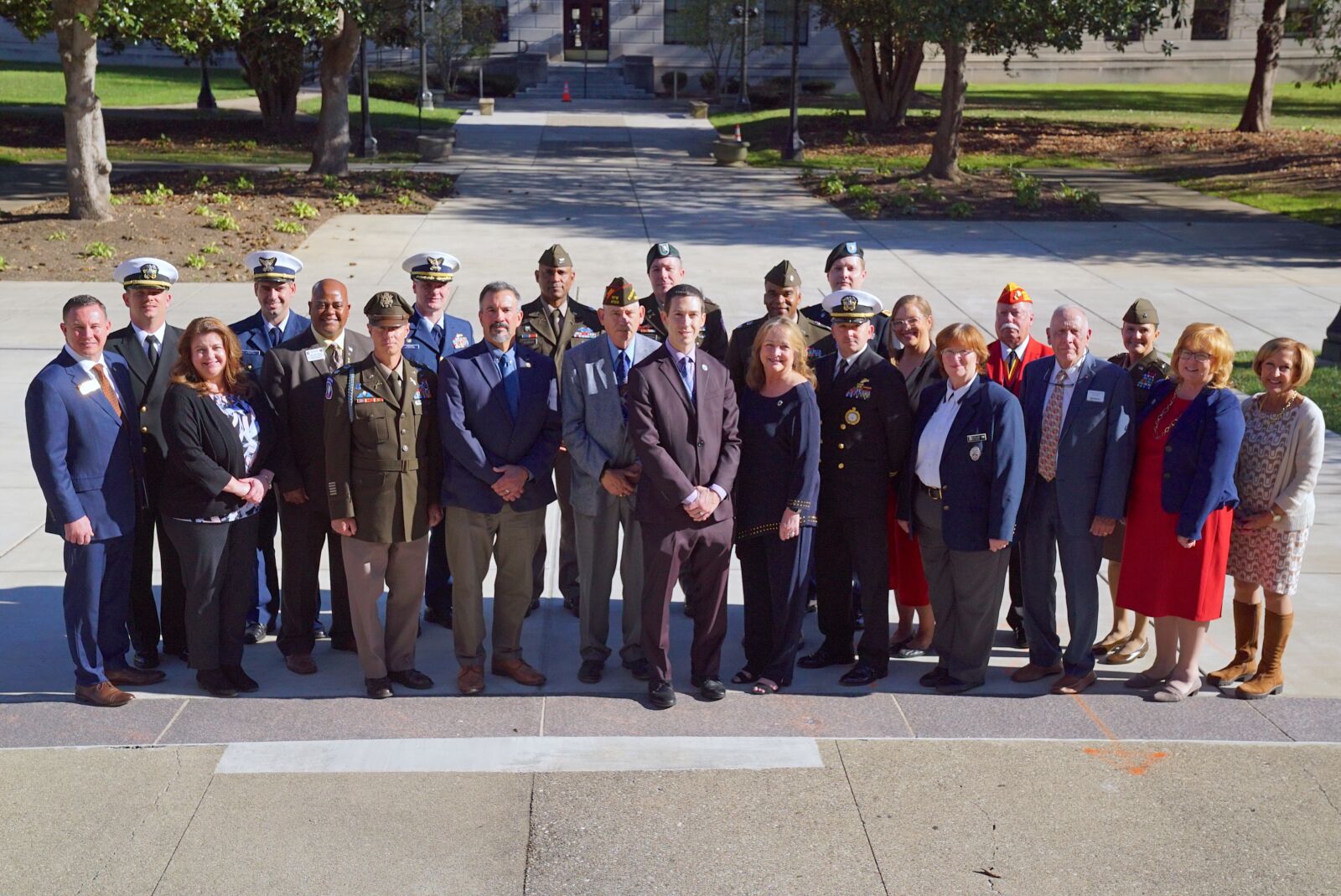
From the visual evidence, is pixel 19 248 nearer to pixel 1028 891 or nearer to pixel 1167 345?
pixel 1167 345

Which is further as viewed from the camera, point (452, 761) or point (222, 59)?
point (222, 59)

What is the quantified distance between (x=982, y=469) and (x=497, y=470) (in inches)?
90.0

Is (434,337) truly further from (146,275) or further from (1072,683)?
(1072,683)

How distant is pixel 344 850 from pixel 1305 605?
5528mm

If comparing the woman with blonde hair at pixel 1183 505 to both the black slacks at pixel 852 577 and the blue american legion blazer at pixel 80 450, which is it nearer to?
the black slacks at pixel 852 577

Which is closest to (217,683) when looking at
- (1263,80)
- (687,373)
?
(687,373)

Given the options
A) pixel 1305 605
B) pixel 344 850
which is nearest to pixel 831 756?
pixel 344 850

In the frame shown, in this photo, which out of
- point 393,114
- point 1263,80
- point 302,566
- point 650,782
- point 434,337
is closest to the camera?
point 650,782

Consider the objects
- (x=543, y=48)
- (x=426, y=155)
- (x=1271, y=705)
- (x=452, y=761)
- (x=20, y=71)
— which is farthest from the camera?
(x=543, y=48)

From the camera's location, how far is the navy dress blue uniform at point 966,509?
6.22 m

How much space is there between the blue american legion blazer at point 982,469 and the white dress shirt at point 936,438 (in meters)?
0.04

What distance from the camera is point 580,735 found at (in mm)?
6035

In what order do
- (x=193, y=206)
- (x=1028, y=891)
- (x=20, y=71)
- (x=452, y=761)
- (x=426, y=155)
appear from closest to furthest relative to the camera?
1. (x=1028, y=891)
2. (x=452, y=761)
3. (x=193, y=206)
4. (x=426, y=155)
5. (x=20, y=71)

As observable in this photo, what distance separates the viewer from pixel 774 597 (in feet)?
21.4
